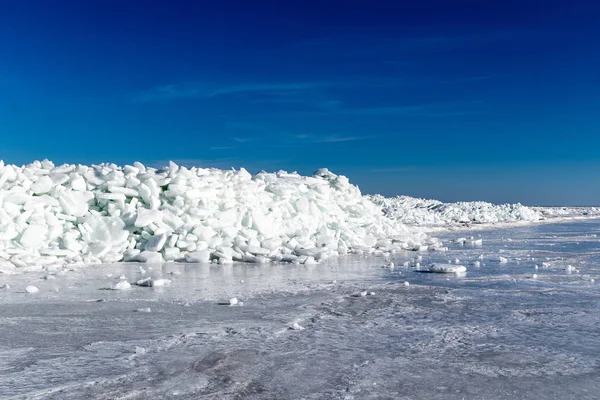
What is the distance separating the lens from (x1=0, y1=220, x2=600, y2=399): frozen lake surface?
2330 millimetres

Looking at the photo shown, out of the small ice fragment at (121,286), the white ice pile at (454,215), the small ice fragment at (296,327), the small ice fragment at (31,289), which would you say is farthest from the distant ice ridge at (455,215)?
the small ice fragment at (296,327)

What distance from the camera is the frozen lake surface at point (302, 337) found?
2330 mm

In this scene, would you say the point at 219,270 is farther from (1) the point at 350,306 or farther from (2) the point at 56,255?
(1) the point at 350,306

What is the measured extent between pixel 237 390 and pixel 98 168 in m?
6.92

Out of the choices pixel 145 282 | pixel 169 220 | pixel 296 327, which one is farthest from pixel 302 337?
pixel 169 220

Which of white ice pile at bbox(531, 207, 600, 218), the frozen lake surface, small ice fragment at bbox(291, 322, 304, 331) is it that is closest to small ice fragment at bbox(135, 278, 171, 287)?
the frozen lake surface

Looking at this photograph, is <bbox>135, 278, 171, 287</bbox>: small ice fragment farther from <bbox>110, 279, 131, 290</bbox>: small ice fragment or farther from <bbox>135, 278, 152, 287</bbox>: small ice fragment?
<bbox>110, 279, 131, 290</bbox>: small ice fragment

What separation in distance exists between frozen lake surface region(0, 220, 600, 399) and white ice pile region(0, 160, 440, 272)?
1.20 metres

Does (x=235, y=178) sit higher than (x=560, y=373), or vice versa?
(x=235, y=178)

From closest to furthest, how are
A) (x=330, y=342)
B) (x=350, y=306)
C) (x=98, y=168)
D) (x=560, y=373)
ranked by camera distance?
(x=560, y=373) → (x=330, y=342) → (x=350, y=306) → (x=98, y=168)

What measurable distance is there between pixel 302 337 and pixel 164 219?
452cm

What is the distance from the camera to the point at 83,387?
2303 mm

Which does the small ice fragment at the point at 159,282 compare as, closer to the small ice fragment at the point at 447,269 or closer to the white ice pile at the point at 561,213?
the small ice fragment at the point at 447,269

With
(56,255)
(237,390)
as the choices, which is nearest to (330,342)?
(237,390)
